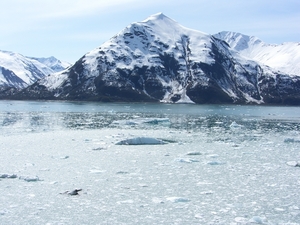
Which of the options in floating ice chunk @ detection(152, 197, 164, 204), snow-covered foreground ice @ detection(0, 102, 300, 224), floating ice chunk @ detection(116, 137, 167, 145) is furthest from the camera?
floating ice chunk @ detection(116, 137, 167, 145)

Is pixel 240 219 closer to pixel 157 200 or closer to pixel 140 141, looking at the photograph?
pixel 157 200

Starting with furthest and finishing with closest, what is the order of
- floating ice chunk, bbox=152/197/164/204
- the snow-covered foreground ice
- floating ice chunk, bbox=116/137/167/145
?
floating ice chunk, bbox=116/137/167/145
floating ice chunk, bbox=152/197/164/204
the snow-covered foreground ice

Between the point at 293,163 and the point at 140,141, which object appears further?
the point at 140,141

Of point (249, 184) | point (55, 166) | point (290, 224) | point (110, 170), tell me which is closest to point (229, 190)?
point (249, 184)

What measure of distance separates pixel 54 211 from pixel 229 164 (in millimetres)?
13454

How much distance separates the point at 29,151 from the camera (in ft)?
92.5

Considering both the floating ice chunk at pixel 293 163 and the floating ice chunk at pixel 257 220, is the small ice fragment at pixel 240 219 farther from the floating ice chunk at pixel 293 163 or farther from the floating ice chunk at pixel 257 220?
the floating ice chunk at pixel 293 163

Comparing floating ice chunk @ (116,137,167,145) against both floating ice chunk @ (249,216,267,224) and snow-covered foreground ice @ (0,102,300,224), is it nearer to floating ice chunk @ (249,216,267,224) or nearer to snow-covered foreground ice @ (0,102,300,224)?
snow-covered foreground ice @ (0,102,300,224)

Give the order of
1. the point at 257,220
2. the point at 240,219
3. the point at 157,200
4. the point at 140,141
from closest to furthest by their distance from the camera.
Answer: the point at 257,220
the point at 240,219
the point at 157,200
the point at 140,141

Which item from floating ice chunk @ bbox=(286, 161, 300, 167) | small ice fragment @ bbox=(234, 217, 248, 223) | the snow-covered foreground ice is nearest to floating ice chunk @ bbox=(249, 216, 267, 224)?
the snow-covered foreground ice

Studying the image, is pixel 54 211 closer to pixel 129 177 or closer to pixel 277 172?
pixel 129 177

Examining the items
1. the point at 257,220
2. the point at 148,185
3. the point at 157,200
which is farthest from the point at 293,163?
the point at 157,200

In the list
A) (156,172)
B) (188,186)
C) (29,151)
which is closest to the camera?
(188,186)

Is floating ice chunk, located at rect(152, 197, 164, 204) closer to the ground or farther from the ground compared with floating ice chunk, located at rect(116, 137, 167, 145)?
closer to the ground
